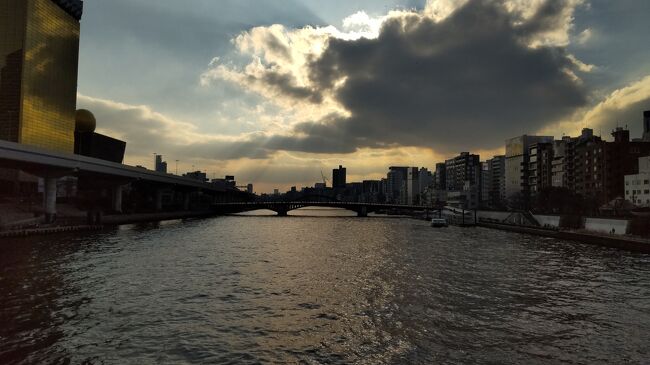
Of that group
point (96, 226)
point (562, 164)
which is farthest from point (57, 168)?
point (562, 164)

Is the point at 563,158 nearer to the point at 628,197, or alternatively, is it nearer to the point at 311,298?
the point at 628,197

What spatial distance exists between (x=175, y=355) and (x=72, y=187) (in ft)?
700

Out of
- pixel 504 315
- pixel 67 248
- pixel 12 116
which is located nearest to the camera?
pixel 504 315

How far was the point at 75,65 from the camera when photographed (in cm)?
16775

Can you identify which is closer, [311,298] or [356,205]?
[311,298]

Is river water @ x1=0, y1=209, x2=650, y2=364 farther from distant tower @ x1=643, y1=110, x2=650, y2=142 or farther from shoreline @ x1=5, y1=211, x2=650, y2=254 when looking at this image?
distant tower @ x1=643, y1=110, x2=650, y2=142

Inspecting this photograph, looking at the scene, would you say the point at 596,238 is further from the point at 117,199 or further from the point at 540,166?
the point at 117,199

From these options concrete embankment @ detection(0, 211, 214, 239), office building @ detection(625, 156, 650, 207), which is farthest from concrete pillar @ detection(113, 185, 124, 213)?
office building @ detection(625, 156, 650, 207)

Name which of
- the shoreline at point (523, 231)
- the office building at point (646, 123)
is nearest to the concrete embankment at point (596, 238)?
the shoreline at point (523, 231)

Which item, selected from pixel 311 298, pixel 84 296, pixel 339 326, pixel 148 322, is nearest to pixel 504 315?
pixel 339 326

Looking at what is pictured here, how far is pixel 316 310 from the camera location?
2755cm

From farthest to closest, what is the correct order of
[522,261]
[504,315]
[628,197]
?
[628,197], [522,261], [504,315]

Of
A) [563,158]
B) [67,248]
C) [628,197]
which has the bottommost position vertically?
[67,248]

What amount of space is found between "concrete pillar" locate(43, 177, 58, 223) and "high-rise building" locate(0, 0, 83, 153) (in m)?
50.5
